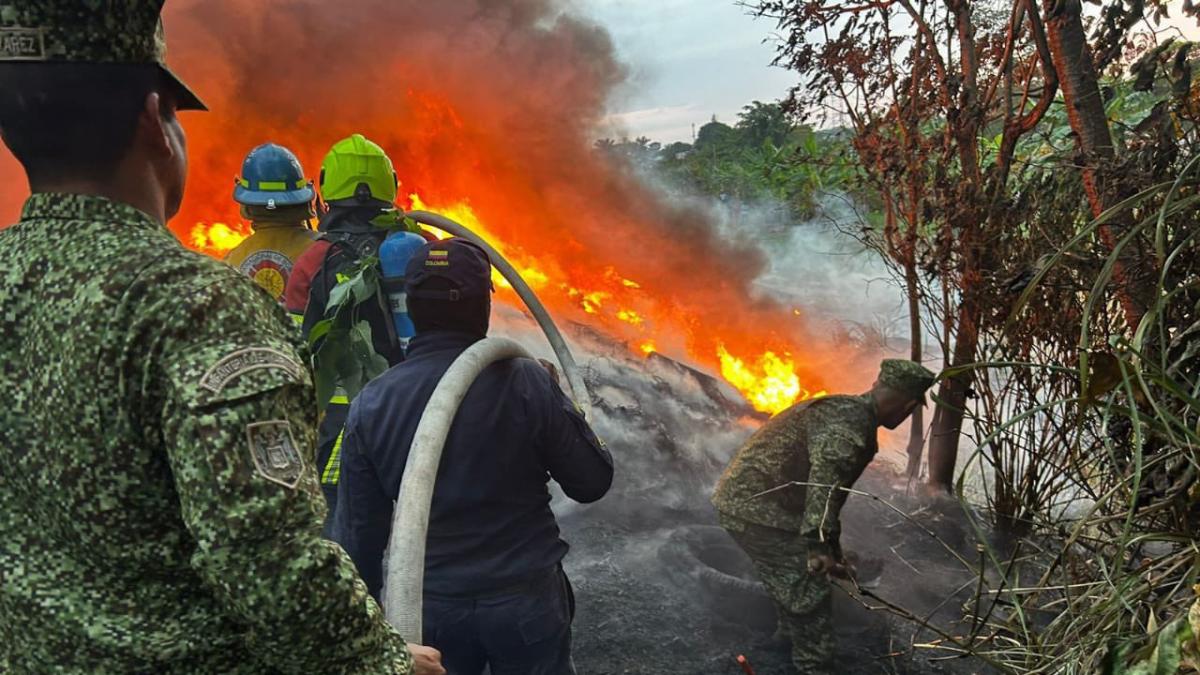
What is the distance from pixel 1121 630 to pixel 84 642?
1.89m

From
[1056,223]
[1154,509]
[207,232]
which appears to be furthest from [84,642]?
[207,232]

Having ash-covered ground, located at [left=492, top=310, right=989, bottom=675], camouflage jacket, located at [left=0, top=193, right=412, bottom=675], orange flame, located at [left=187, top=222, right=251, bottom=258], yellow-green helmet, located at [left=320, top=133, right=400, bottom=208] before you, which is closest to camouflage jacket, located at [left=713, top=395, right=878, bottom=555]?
ash-covered ground, located at [left=492, top=310, right=989, bottom=675]

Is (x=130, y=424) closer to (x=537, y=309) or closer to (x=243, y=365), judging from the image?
(x=243, y=365)

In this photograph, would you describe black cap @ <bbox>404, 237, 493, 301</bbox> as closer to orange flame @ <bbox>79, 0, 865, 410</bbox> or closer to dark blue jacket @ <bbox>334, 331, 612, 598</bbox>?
dark blue jacket @ <bbox>334, 331, 612, 598</bbox>

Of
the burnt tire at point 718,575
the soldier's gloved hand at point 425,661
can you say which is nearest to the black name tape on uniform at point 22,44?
the soldier's gloved hand at point 425,661

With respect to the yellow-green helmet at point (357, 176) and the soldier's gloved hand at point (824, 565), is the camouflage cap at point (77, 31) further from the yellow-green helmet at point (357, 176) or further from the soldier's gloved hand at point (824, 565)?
the soldier's gloved hand at point (824, 565)

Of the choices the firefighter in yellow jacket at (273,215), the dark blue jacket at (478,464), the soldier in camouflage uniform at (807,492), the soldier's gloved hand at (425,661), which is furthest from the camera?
the firefighter in yellow jacket at (273,215)

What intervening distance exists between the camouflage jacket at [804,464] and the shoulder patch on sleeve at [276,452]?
10.5 feet

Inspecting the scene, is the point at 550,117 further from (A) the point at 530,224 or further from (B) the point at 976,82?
(B) the point at 976,82

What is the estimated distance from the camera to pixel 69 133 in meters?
1.24

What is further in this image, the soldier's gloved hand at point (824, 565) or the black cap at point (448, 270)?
the soldier's gloved hand at point (824, 565)

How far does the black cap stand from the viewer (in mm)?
2633

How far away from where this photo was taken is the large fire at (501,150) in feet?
23.3

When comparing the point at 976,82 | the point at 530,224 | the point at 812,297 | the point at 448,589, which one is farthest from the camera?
the point at 812,297
